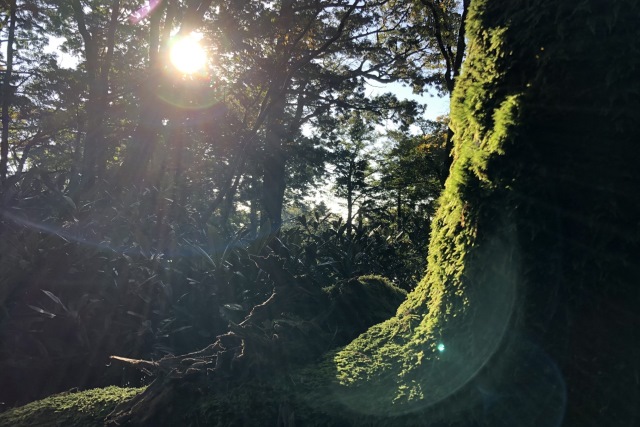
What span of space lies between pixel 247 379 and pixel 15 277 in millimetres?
4451

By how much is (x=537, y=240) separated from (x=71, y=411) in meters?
3.17

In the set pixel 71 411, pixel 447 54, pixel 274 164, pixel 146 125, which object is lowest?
pixel 71 411

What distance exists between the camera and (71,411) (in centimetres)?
291

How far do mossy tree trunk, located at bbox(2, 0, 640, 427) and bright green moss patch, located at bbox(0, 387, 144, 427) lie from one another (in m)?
1.60

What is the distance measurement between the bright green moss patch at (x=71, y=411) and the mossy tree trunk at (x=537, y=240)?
1602 mm

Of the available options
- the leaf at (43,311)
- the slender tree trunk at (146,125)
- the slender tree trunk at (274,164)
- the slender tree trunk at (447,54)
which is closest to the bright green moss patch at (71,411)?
the leaf at (43,311)

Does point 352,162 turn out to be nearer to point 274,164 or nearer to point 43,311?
point 274,164

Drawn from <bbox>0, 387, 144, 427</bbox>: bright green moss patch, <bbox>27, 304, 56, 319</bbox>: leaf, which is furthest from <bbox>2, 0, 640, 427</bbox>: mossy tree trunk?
<bbox>27, 304, 56, 319</bbox>: leaf

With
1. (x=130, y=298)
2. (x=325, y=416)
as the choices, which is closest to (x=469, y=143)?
(x=325, y=416)

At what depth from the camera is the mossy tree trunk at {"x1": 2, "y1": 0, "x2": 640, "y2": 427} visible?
1491 mm

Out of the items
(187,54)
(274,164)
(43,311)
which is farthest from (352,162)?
(43,311)

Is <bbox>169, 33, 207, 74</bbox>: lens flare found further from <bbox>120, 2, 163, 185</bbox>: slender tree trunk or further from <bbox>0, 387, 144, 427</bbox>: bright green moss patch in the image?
<bbox>0, 387, 144, 427</bbox>: bright green moss patch

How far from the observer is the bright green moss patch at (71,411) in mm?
2752

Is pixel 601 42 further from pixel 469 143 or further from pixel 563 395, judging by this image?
pixel 563 395
